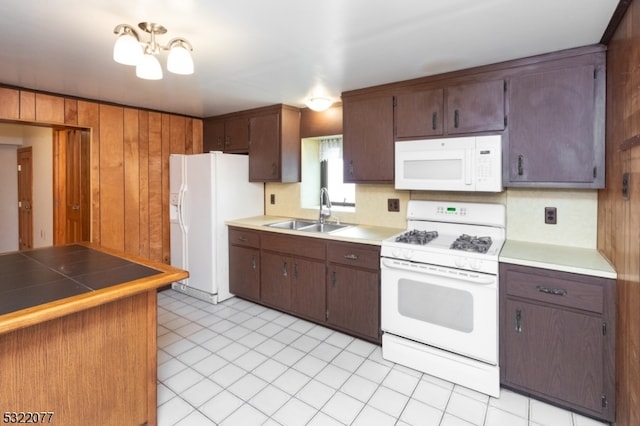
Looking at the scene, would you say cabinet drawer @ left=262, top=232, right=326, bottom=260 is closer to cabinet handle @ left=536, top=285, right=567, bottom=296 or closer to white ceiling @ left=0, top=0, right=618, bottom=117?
white ceiling @ left=0, top=0, right=618, bottom=117

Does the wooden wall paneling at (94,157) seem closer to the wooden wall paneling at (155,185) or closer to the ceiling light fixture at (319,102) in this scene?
the wooden wall paneling at (155,185)

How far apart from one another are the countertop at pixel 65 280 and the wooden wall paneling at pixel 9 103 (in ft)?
4.77

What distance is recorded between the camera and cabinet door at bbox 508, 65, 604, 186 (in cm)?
202

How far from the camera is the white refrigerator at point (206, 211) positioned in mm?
3514

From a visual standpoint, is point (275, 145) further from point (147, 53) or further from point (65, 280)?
point (65, 280)

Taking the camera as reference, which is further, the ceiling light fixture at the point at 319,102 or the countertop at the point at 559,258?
the ceiling light fixture at the point at 319,102

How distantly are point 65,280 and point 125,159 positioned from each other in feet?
7.95

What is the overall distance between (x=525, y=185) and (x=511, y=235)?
45 centimetres

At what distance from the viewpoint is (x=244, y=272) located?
3.50m

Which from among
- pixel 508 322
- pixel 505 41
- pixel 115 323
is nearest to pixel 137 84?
pixel 115 323

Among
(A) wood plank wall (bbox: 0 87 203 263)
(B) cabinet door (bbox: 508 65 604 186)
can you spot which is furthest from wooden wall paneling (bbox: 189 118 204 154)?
(B) cabinet door (bbox: 508 65 604 186)

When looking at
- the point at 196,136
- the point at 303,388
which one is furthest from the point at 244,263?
the point at 196,136

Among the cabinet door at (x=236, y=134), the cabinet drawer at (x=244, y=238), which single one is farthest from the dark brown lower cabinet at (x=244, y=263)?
the cabinet door at (x=236, y=134)

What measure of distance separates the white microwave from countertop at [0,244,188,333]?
1850mm
